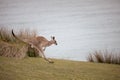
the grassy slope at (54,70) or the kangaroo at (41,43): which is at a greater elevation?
the kangaroo at (41,43)

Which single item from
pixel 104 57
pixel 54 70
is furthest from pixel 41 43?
pixel 104 57

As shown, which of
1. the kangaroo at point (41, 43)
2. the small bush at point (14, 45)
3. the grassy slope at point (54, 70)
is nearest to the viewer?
the grassy slope at point (54, 70)

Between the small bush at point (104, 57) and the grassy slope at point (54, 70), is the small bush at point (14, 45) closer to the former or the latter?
the grassy slope at point (54, 70)

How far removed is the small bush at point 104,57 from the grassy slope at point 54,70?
0.05 m

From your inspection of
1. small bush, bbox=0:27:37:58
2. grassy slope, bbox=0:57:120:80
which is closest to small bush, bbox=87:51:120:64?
grassy slope, bbox=0:57:120:80

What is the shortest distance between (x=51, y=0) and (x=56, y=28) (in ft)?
1.24

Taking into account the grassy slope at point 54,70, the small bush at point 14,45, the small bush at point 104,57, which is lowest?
the grassy slope at point 54,70

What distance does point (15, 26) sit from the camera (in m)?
2.85

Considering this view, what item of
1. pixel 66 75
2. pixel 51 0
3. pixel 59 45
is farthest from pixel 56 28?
pixel 66 75

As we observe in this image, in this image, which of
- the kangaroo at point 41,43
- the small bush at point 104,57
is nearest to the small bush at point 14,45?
the kangaroo at point 41,43

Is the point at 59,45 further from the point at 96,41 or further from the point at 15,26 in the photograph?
the point at 15,26

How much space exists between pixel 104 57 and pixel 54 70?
0.60m

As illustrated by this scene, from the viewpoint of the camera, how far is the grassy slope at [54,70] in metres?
2.27

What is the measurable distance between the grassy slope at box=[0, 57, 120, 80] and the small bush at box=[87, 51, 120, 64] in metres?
0.05
